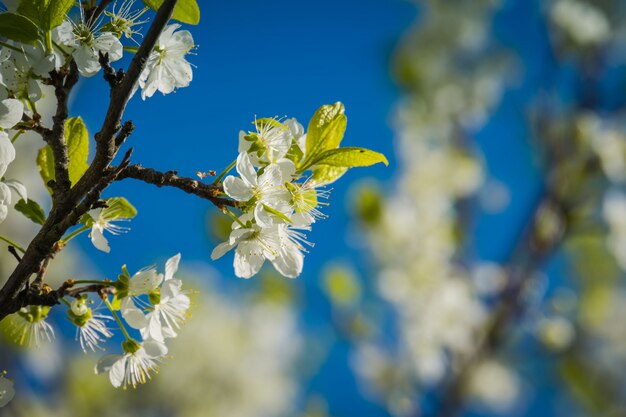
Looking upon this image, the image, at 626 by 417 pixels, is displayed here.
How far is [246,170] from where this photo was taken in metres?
0.39

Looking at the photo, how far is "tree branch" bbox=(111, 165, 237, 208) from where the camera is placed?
36 centimetres

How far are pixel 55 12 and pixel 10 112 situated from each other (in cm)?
7

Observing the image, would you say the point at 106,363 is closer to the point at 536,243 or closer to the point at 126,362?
the point at 126,362

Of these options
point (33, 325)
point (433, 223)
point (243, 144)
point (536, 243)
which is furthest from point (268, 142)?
point (433, 223)

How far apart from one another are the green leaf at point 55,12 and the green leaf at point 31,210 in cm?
13

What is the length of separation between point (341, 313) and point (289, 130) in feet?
6.16

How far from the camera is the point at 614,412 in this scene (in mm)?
2660

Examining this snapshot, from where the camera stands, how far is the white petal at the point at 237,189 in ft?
1.24

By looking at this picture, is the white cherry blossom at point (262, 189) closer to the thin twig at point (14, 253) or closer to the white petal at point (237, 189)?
the white petal at point (237, 189)

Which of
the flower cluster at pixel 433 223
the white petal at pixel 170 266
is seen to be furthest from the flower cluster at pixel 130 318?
the flower cluster at pixel 433 223

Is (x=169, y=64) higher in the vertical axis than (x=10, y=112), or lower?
higher

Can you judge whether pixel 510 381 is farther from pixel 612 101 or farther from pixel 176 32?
pixel 176 32

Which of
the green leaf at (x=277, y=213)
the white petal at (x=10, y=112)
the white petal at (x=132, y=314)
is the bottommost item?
the white petal at (x=132, y=314)

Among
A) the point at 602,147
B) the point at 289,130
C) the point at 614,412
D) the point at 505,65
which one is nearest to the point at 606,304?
the point at 614,412
